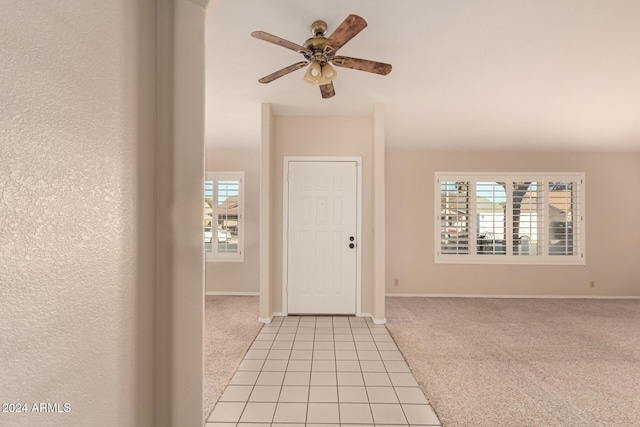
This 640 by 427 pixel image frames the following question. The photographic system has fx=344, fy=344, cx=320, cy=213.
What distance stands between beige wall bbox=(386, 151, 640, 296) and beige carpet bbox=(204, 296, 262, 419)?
2.54 meters

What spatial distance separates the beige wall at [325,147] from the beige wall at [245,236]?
1.51 metres

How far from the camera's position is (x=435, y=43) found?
2.73 metres

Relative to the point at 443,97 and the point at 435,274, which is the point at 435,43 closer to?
the point at 443,97

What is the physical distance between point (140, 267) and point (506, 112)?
4600 mm

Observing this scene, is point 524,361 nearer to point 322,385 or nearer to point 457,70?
point 322,385

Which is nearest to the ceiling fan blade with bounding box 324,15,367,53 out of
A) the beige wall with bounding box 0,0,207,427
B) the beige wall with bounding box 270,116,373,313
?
the beige wall with bounding box 0,0,207,427

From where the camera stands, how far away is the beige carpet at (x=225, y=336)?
262cm

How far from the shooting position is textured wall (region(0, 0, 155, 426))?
21.3 inches

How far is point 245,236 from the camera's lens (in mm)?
5984

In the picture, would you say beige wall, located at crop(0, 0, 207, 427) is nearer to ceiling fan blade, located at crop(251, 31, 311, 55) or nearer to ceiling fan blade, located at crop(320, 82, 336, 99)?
ceiling fan blade, located at crop(251, 31, 311, 55)

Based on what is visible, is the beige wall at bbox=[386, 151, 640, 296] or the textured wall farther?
the beige wall at bbox=[386, 151, 640, 296]

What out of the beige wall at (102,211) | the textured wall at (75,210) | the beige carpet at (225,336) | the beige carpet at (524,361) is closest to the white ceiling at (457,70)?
the beige wall at (102,211)

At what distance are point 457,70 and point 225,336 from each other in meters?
3.55

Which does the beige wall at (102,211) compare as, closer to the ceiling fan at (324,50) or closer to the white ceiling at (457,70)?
the white ceiling at (457,70)
